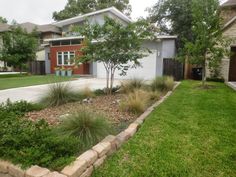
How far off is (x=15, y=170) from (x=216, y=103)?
592 cm

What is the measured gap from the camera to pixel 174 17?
899 inches

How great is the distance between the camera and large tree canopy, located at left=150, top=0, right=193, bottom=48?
2178 cm

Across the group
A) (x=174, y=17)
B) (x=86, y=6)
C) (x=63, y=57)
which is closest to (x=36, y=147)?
(x=63, y=57)

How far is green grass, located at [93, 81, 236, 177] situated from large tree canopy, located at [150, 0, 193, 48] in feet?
60.4

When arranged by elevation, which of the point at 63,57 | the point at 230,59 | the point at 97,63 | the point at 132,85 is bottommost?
the point at 132,85

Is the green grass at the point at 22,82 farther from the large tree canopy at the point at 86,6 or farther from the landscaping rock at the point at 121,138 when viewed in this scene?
the large tree canopy at the point at 86,6

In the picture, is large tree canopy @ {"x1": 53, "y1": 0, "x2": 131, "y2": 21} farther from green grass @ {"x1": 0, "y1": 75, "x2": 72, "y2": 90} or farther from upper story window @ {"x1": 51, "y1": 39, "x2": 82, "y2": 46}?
green grass @ {"x1": 0, "y1": 75, "x2": 72, "y2": 90}

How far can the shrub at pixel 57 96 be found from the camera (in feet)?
18.9

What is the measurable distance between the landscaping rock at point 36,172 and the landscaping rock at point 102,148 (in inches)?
28.4

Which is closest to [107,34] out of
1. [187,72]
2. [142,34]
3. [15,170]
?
[142,34]

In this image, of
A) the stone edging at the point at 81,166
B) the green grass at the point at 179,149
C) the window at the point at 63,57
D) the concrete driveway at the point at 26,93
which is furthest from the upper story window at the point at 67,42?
the stone edging at the point at 81,166

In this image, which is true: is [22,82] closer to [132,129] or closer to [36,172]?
[132,129]

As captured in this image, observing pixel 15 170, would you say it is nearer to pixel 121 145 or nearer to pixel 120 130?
pixel 121 145

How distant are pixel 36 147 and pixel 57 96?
10.8 ft
